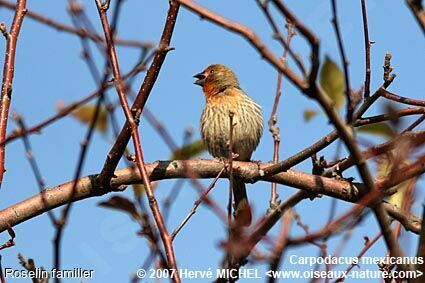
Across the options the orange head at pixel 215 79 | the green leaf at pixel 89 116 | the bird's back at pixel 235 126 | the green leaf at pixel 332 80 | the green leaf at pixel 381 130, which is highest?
the orange head at pixel 215 79

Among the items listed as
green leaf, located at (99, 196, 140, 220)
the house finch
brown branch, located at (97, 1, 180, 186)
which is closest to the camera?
green leaf, located at (99, 196, 140, 220)

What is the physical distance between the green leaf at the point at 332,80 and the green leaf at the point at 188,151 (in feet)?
1.96

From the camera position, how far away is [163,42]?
12.6ft

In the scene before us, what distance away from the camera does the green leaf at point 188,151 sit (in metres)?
2.80

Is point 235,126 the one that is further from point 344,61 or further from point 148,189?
point 344,61

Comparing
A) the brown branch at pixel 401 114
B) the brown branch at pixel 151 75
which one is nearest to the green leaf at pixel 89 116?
the brown branch at pixel 151 75

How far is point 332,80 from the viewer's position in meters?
3.14

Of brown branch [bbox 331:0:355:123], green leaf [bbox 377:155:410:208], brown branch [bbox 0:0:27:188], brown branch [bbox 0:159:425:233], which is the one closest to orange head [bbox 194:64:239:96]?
brown branch [bbox 0:159:425:233]

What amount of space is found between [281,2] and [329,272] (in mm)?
1312

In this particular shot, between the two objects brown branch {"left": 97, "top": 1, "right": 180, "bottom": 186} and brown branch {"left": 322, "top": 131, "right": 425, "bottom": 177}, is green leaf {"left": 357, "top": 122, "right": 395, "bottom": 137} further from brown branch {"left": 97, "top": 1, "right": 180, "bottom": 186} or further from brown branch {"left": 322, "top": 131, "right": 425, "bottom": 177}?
brown branch {"left": 97, "top": 1, "right": 180, "bottom": 186}

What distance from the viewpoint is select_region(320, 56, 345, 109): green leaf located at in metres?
3.13

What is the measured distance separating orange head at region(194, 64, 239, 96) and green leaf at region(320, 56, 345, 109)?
17.9 feet

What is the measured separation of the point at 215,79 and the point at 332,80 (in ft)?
19.7

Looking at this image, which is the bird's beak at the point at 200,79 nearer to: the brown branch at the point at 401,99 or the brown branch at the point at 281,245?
the brown branch at the point at 401,99
